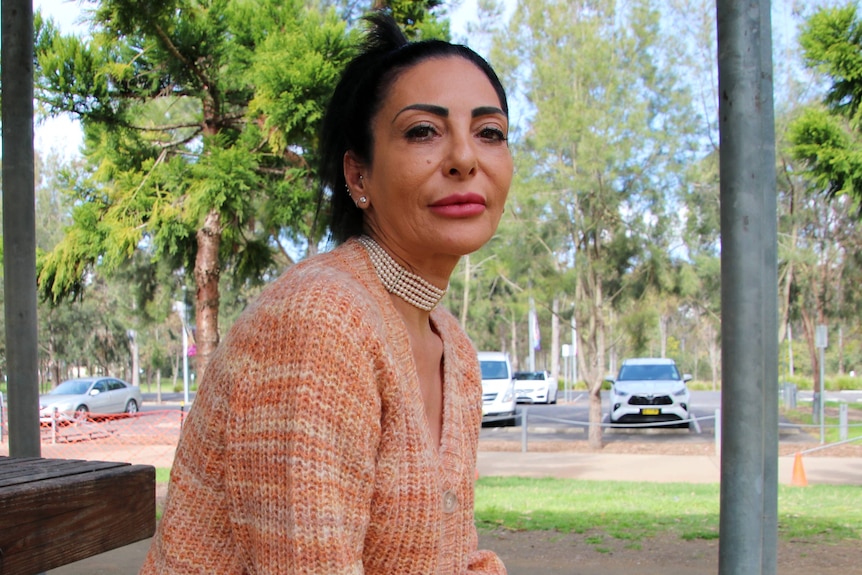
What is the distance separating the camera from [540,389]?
32875 mm

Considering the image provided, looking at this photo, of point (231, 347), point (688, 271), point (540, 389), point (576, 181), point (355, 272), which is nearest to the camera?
point (231, 347)

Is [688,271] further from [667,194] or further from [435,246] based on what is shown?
[435,246]

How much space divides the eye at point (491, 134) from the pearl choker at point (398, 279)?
0.26 meters

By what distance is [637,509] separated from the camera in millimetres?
8508

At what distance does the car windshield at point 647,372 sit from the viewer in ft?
64.7

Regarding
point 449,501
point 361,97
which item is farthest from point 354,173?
point 449,501

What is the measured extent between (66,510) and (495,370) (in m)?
20.5

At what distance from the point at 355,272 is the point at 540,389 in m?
32.1

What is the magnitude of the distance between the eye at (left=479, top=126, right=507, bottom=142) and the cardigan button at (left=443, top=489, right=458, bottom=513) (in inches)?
23.3

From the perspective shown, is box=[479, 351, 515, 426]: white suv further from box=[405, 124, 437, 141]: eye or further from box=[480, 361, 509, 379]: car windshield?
box=[405, 124, 437, 141]: eye

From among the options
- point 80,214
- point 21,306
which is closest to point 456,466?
point 21,306

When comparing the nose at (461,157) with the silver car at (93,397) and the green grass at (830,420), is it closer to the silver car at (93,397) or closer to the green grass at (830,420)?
the green grass at (830,420)

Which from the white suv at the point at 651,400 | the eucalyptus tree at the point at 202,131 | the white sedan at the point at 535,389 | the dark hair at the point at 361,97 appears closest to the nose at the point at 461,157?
the dark hair at the point at 361,97

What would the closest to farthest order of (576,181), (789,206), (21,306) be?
(21,306) < (576,181) < (789,206)
